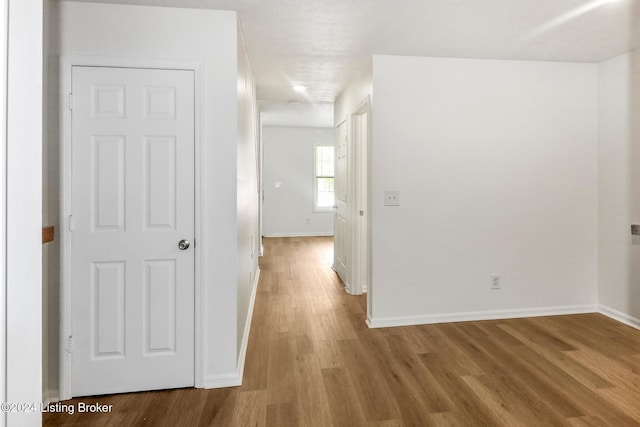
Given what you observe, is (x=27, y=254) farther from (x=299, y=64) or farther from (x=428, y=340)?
(x=299, y=64)

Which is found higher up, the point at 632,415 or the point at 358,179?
the point at 358,179

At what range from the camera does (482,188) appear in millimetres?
3324

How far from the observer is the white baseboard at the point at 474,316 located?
3201 millimetres

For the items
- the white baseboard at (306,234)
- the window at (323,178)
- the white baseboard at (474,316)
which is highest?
the window at (323,178)

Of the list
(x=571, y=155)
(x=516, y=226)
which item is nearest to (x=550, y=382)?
(x=516, y=226)

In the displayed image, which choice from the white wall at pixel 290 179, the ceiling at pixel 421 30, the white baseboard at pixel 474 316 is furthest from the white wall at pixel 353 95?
the white wall at pixel 290 179

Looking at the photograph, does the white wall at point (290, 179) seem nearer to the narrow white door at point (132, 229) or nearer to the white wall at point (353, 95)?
the white wall at point (353, 95)

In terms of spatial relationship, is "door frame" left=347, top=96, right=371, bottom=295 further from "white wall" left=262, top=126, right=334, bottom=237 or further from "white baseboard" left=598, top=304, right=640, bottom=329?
"white wall" left=262, top=126, right=334, bottom=237

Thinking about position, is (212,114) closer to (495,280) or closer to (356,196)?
(356,196)

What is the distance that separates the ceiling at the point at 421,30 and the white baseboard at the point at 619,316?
2.33m

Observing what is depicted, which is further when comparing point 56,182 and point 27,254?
point 56,182

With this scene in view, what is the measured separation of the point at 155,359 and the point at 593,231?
3.96 meters

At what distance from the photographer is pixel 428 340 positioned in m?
2.92

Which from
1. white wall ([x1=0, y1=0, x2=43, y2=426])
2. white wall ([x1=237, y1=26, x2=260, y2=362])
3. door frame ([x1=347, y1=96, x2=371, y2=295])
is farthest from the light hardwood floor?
white wall ([x1=0, y1=0, x2=43, y2=426])
